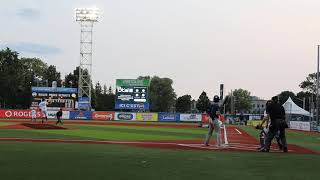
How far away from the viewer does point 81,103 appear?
81.9m

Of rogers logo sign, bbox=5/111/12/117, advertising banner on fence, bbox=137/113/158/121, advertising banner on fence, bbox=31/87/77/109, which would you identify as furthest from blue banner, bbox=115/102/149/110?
rogers logo sign, bbox=5/111/12/117

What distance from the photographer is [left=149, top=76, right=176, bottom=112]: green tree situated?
517ft

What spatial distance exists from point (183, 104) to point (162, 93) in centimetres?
2085

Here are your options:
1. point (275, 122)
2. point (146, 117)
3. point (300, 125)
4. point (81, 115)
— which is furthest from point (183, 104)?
point (275, 122)

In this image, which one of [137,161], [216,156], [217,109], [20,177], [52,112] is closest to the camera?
[20,177]

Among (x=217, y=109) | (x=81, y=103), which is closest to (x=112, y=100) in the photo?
(x=81, y=103)

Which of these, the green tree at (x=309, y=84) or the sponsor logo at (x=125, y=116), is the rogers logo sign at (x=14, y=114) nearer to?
the sponsor logo at (x=125, y=116)

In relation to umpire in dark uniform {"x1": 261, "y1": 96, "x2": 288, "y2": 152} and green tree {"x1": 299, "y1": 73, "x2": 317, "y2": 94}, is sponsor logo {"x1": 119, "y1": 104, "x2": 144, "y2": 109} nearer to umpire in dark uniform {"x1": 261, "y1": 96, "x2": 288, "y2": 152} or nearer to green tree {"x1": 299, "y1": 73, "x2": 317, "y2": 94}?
umpire in dark uniform {"x1": 261, "y1": 96, "x2": 288, "y2": 152}

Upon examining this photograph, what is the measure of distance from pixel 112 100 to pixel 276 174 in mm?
142961

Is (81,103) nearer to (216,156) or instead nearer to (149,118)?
(149,118)

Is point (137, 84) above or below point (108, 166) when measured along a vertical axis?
above

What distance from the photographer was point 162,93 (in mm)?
159000

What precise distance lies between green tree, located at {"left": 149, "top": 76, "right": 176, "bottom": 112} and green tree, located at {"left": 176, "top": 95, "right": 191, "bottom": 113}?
49.3ft

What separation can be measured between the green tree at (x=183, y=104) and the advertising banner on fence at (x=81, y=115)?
9724cm
